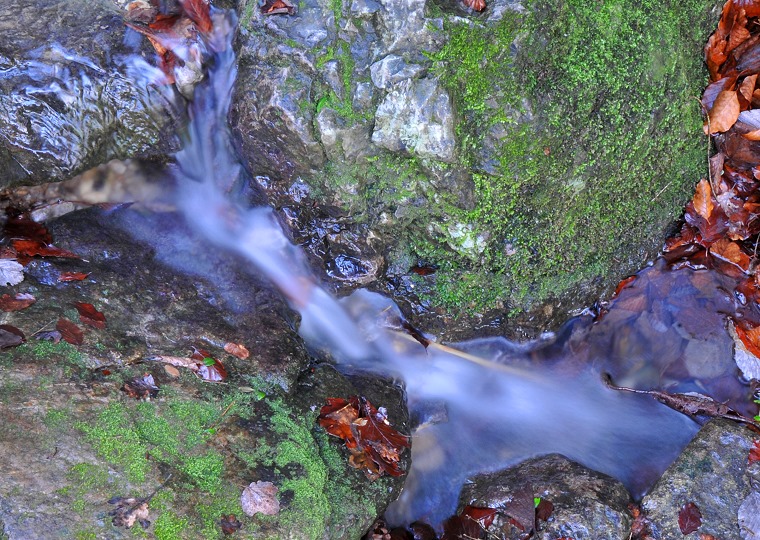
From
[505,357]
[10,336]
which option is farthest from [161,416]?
[505,357]

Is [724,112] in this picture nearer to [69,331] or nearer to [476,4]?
[476,4]

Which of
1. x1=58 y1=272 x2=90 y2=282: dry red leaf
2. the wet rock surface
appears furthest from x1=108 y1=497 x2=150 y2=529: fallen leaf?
x1=58 y1=272 x2=90 y2=282: dry red leaf

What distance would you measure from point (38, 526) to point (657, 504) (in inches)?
131

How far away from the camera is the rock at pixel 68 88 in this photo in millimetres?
3367

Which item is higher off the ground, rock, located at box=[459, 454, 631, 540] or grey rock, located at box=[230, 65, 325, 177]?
grey rock, located at box=[230, 65, 325, 177]

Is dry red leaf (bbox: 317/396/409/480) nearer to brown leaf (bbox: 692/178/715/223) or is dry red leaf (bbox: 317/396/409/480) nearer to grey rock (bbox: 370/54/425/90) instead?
grey rock (bbox: 370/54/425/90)

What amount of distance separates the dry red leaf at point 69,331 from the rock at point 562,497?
2613mm

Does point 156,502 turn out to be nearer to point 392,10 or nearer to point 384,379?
point 384,379

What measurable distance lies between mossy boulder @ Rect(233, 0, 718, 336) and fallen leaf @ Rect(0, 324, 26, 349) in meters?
1.76

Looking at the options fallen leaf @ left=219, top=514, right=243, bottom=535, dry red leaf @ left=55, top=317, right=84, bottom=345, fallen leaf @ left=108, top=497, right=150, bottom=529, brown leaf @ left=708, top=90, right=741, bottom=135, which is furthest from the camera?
brown leaf @ left=708, top=90, right=741, bottom=135

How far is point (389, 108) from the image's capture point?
303 centimetres

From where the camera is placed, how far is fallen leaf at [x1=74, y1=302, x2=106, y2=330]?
2963 mm

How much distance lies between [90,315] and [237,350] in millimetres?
835

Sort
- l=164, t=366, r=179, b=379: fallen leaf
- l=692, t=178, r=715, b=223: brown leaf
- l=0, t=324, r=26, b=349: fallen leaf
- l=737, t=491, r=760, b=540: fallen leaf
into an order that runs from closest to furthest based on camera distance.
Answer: l=0, t=324, r=26, b=349: fallen leaf, l=164, t=366, r=179, b=379: fallen leaf, l=737, t=491, r=760, b=540: fallen leaf, l=692, t=178, r=715, b=223: brown leaf
